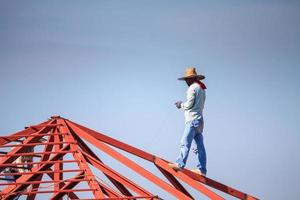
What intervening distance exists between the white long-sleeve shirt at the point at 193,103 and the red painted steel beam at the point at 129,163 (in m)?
1.90

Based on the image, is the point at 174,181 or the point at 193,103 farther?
the point at 174,181

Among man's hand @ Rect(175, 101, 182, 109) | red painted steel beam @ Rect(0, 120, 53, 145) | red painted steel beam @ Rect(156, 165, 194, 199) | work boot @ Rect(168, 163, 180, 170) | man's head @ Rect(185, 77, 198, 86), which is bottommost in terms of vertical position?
red painted steel beam @ Rect(156, 165, 194, 199)

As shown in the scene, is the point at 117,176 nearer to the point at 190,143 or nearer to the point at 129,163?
the point at 129,163

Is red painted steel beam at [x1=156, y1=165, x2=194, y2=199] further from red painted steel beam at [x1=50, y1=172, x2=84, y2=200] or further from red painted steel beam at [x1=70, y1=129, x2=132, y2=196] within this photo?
red painted steel beam at [x1=50, y1=172, x2=84, y2=200]

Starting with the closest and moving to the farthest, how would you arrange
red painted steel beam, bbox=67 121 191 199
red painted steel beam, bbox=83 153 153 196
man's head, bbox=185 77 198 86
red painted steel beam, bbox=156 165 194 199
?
1. red painted steel beam, bbox=83 153 153 196
2. red painted steel beam, bbox=67 121 191 199
3. man's head, bbox=185 77 198 86
4. red painted steel beam, bbox=156 165 194 199

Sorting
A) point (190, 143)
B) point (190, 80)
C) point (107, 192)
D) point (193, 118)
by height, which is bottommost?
point (107, 192)

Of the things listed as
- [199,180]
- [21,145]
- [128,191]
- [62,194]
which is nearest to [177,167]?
[199,180]

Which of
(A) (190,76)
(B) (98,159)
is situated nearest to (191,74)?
(A) (190,76)

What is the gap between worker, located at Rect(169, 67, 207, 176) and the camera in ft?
51.5

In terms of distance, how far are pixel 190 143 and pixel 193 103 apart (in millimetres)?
1150

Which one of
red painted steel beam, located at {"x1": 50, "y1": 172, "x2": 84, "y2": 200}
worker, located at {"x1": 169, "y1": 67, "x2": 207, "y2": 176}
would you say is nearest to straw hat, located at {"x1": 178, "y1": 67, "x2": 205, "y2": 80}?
worker, located at {"x1": 169, "y1": 67, "x2": 207, "y2": 176}

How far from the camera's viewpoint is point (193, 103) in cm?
1589

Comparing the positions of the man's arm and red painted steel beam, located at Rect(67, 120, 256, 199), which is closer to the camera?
the man's arm

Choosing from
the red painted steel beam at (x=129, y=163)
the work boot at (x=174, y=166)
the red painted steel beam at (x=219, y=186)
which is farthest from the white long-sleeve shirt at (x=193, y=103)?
the red painted steel beam at (x=129, y=163)
